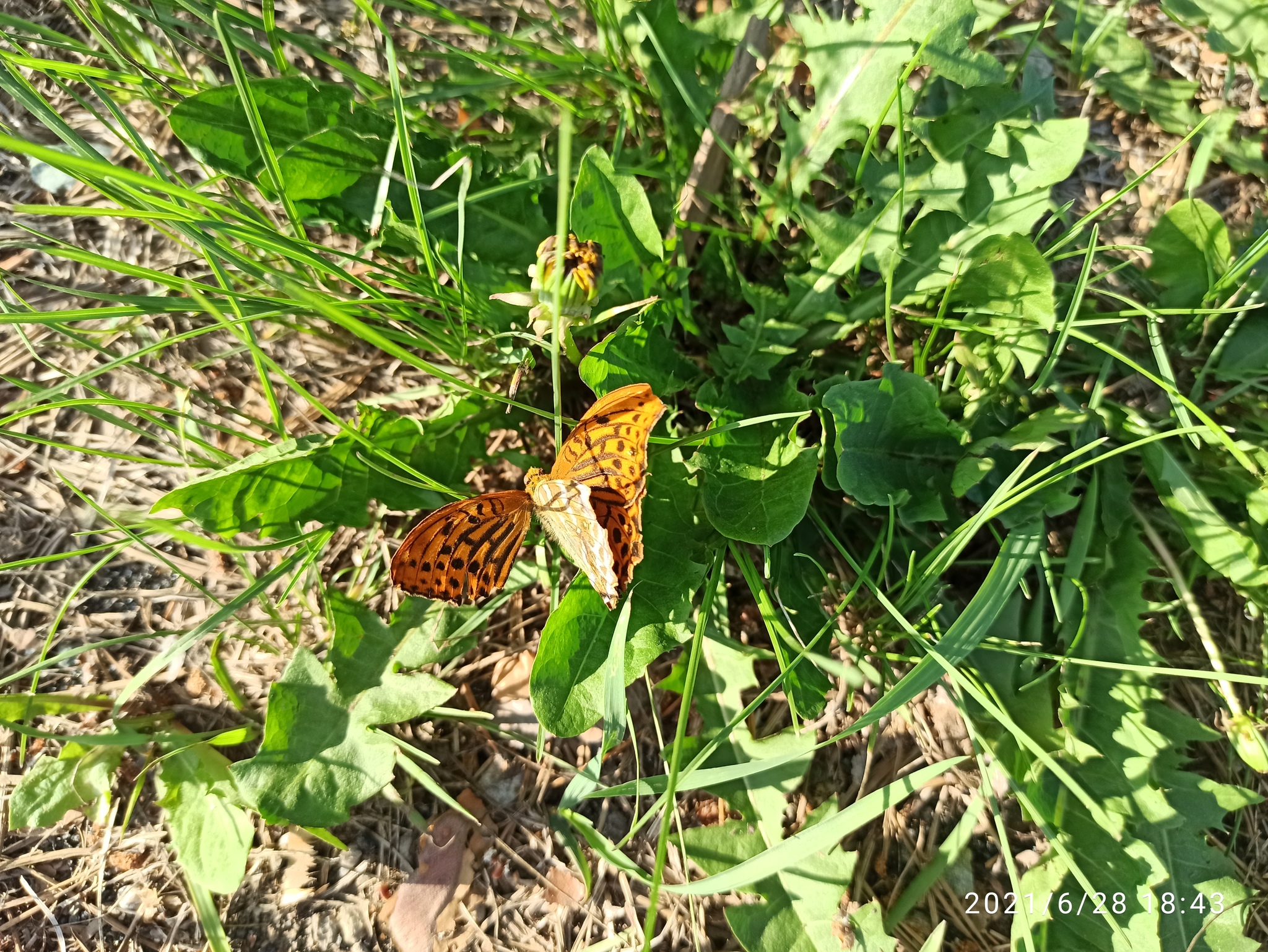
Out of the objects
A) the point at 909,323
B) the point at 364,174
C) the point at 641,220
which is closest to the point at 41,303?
the point at 364,174

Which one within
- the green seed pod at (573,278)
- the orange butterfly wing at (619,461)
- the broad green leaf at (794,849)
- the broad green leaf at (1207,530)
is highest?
the green seed pod at (573,278)

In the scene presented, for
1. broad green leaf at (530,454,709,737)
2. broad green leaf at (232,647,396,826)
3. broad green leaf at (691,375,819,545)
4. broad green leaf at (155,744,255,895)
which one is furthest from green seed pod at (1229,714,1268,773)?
broad green leaf at (155,744,255,895)

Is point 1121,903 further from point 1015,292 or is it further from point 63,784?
point 63,784

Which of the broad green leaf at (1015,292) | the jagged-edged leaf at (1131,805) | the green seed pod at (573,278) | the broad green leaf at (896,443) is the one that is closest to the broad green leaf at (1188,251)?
the broad green leaf at (1015,292)

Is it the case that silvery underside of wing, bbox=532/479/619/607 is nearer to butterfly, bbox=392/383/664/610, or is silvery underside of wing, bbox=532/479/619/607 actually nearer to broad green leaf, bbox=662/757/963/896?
butterfly, bbox=392/383/664/610

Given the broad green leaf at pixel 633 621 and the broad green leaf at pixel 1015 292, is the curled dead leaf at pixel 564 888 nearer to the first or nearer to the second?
the broad green leaf at pixel 633 621

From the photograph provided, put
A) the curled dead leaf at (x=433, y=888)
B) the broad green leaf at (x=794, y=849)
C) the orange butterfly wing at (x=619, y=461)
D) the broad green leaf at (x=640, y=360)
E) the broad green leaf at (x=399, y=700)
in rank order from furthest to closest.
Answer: the curled dead leaf at (x=433, y=888) → the broad green leaf at (x=399, y=700) → the broad green leaf at (x=640, y=360) → the broad green leaf at (x=794, y=849) → the orange butterfly wing at (x=619, y=461)
